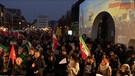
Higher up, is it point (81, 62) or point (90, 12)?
point (90, 12)

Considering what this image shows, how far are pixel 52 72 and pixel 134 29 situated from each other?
8195mm

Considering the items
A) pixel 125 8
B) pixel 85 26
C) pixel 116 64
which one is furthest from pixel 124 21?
pixel 85 26

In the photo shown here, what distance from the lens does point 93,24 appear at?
109ft

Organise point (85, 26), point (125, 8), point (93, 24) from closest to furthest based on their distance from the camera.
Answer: point (125, 8) → point (93, 24) → point (85, 26)

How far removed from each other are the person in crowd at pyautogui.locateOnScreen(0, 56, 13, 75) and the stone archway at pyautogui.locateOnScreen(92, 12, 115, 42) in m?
17.7

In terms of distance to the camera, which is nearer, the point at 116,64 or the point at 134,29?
the point at 116,64

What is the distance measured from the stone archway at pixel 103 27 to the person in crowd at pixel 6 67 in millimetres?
17717

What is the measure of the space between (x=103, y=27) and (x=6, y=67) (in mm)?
21506

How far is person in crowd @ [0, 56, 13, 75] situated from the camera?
1176cm

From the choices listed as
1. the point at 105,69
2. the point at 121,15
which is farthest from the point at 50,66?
the point at 121,15

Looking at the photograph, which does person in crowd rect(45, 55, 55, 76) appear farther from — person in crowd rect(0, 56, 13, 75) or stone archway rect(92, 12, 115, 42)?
stone archway rect(92, 12, 115, 42)

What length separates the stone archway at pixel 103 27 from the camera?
30219mm

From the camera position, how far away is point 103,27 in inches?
1283

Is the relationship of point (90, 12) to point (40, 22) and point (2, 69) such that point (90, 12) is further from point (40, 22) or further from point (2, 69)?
point (40, 22)
